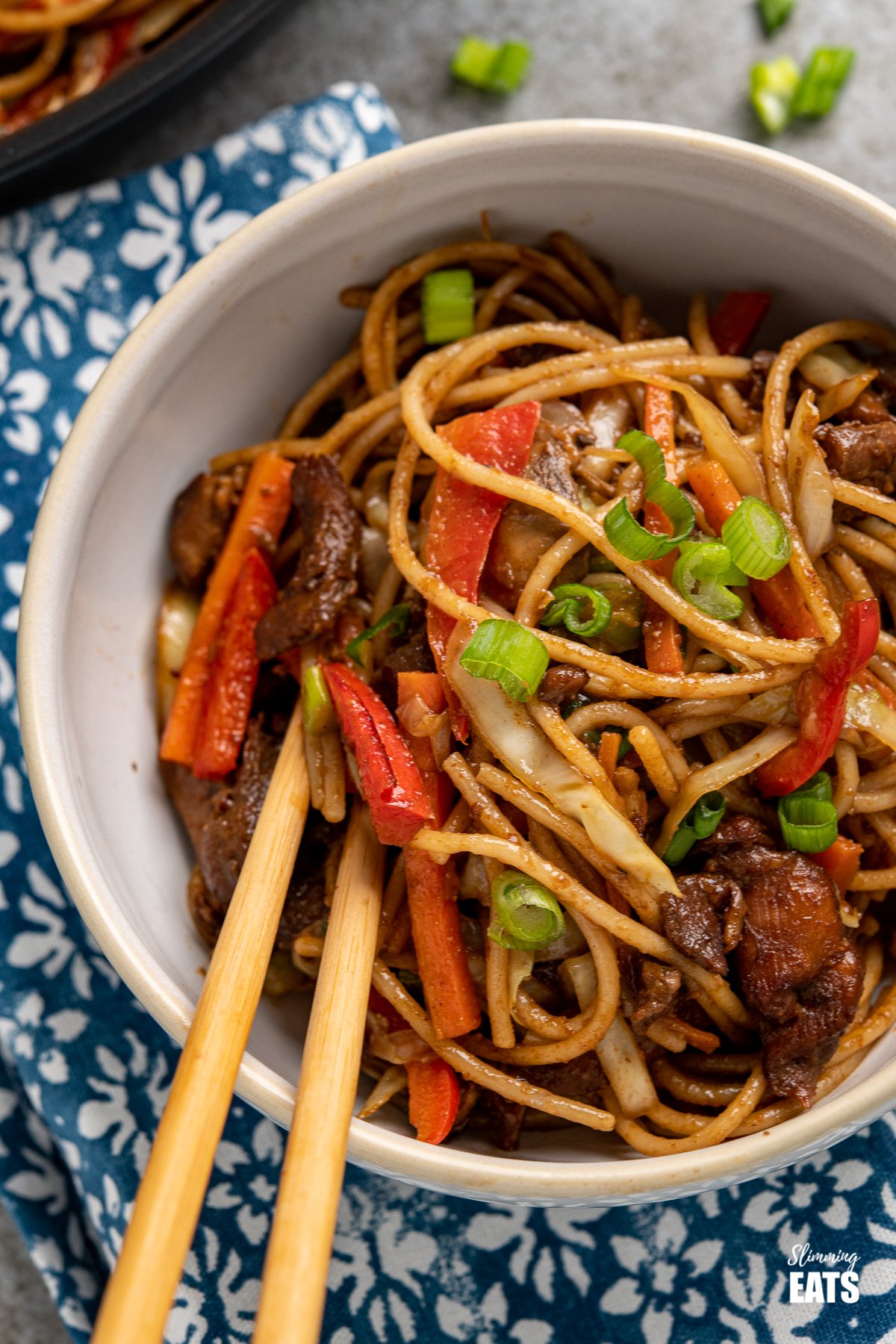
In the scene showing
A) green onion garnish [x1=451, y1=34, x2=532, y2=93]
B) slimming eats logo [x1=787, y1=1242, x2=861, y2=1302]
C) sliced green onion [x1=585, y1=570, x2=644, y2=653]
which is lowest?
slimming eats logo [x1=787, y1=1242, x2=861, y2=1302]

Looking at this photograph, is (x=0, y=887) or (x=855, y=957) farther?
(x=0, y=887)

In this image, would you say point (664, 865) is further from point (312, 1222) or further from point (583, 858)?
point (312, 1222)

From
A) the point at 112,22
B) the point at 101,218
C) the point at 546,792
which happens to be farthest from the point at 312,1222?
the point at 112,22

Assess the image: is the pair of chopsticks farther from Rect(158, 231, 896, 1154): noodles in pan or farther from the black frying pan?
the black frying pan

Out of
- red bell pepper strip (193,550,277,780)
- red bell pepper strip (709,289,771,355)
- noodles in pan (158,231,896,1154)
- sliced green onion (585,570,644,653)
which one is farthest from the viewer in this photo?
red bell pepper strip (709,289,771,355)

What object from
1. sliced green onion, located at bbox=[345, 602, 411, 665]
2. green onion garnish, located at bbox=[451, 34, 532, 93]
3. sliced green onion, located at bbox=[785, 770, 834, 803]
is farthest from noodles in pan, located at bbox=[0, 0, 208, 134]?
sliced green onion, located at bbox=[785, 770, 834, 803]

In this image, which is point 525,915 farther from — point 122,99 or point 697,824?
point 122,99
